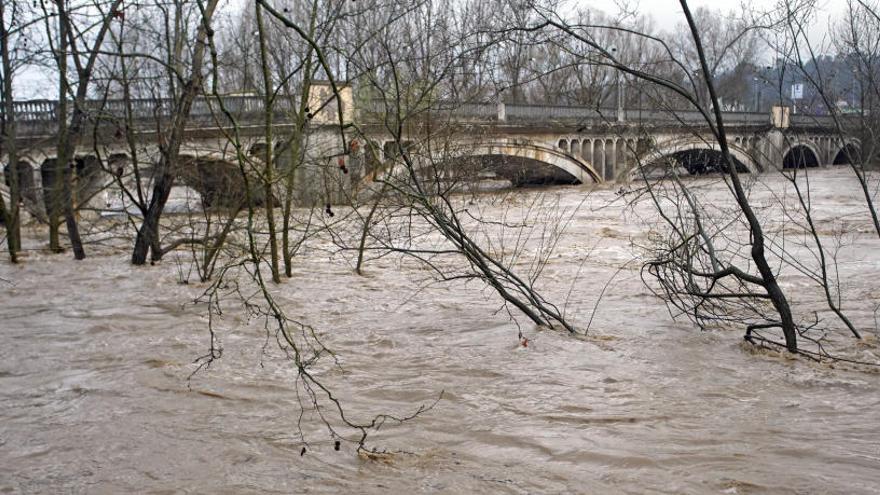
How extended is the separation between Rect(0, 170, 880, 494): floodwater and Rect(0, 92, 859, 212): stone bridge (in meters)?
1.73

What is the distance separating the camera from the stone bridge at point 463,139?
39.0 ft

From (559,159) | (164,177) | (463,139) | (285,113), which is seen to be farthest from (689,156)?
(559,159)

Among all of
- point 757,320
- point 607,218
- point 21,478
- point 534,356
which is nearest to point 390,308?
point 534,356

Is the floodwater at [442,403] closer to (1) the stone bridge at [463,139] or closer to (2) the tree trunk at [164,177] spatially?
(1) the stone bridge at [463,139]

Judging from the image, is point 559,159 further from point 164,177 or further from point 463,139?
point 164,177

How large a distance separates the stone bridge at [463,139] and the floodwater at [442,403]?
1.73m

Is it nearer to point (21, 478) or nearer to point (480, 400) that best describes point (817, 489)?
point (480, 400)

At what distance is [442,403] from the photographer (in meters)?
5.83

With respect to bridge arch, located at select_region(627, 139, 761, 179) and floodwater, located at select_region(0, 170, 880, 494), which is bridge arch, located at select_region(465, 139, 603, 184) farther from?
floodwater, located at select_region(0, 170, 880, 494)

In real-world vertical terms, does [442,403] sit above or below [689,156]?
below

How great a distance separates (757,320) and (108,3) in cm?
808

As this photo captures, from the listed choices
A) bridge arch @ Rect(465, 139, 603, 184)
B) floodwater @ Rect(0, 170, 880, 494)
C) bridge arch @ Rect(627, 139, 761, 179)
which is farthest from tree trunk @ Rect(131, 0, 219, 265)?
bridge arch @ Rect(465, 139, 603, 184)

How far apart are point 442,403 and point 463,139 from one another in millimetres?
8923

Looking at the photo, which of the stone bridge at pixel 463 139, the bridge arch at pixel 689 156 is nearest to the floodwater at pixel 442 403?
the bridge arch at pixel 689 156
